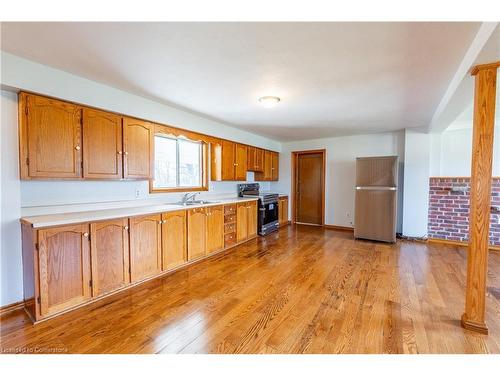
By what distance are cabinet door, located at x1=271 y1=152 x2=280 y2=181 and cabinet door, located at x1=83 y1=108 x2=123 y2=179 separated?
3.92 metres

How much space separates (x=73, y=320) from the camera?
77.1 inches

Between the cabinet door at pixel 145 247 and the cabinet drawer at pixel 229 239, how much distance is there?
4.34ft

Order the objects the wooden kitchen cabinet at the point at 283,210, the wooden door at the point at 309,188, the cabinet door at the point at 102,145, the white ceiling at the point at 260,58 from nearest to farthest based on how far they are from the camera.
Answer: the white ceiling at the point at 260,58, the cabinet door at the point at 102,145, the wooden kitchen cabinet at the point at 283,210, the wooden door at the point at 309,188

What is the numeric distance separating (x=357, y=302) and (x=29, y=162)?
10.7 ft

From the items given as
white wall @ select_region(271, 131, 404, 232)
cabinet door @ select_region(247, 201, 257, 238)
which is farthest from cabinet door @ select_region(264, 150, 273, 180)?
cabinet door @ select_region(247, 201, 257, 238)

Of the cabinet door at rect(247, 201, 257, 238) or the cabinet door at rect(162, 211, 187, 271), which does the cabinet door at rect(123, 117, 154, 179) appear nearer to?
the cabinet door at rect(162, 211, 187, 271)

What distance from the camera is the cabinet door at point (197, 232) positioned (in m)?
3.25

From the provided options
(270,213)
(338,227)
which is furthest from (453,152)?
(270,213)

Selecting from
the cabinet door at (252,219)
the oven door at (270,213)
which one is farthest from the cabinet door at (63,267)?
the oven door at (270,213)

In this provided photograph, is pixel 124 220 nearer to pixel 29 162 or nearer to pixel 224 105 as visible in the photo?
pixel 29 162

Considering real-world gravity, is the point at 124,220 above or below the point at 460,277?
above

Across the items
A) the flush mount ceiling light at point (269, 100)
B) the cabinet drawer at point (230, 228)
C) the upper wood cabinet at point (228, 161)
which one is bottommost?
the cabinet drawer at point (230, 228)

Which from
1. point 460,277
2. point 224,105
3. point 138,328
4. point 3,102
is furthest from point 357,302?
point 3,102

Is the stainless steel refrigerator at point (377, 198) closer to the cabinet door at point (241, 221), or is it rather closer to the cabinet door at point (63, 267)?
the cabinet door at point (241, 221)
